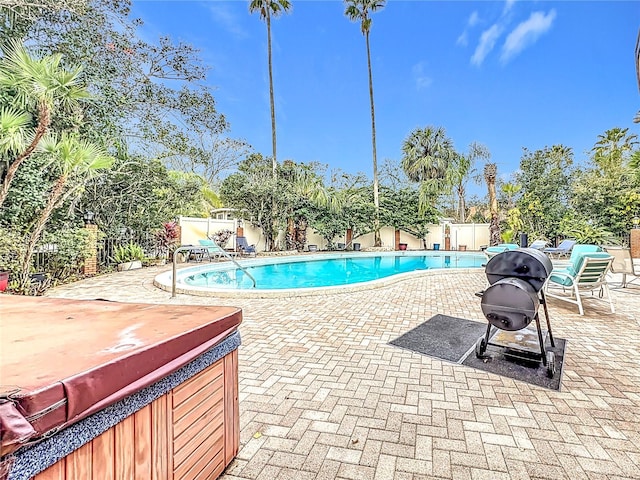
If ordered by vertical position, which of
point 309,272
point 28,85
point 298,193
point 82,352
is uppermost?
point 28,85

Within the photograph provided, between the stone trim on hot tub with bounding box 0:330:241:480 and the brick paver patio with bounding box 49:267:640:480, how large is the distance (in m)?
0.82

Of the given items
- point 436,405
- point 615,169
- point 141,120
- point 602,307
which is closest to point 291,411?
point 436,405

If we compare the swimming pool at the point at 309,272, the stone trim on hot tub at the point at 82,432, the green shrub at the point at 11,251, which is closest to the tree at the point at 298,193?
the swimming pool at the point at 309,272

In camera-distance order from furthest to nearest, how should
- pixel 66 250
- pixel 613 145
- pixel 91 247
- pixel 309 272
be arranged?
1. pixel 613 145
2. pixel 309 272
3. pixel 91 247
4. pixel 66 250

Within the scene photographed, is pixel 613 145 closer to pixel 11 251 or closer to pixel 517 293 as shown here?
pixel 517 293

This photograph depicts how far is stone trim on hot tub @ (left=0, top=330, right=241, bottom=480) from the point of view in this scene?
851mm

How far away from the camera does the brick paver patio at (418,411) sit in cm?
188

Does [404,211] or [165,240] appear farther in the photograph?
[404,211]

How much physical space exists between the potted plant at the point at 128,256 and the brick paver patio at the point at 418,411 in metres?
7.96

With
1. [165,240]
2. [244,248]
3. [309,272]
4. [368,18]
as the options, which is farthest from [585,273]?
[368,18]

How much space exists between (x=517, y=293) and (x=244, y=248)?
13356 mm

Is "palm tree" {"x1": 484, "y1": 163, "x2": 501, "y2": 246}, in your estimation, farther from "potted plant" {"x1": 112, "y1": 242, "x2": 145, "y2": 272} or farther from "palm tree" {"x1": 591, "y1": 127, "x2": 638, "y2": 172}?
"potted plant" {"x1": 112, "y1": 242, "x2": 145, "y2": 272}

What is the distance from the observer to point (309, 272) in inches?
484

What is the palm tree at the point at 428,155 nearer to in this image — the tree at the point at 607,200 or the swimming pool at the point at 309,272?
the swimming pool at the point at 309,272
